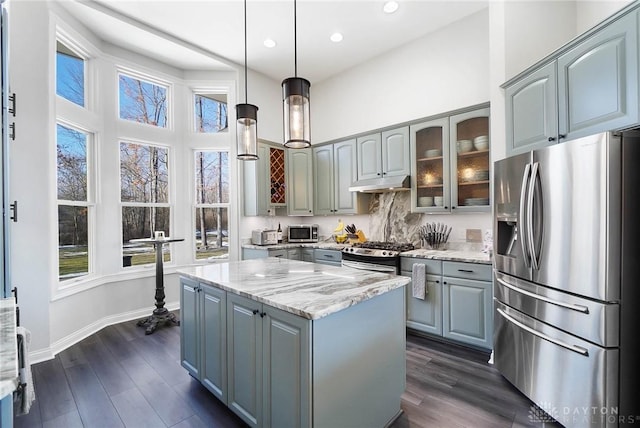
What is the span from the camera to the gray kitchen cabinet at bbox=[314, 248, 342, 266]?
13.0ft

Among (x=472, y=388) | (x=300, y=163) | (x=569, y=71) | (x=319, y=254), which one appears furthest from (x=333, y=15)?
(x=472, y=388)

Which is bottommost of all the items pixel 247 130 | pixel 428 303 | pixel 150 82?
pixel 428 303

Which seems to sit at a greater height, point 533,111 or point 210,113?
point 210,113

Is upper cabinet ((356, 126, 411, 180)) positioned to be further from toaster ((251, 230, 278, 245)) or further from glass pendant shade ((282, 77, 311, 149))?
glass pendant shade ((282, 77, 311, 149))

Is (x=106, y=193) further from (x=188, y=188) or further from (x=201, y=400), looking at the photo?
(x=201, y=400)

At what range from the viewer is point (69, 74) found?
338cm

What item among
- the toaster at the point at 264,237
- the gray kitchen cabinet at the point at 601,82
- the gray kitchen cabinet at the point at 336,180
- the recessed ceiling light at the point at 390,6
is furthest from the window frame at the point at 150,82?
the gray kitchen cabinet at the point at 601,82

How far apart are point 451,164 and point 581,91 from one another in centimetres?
137

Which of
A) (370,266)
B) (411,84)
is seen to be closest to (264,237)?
(370,266)

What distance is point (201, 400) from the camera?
2.15m

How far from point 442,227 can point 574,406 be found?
6.86ft

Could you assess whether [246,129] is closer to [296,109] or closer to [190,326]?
[296,109]

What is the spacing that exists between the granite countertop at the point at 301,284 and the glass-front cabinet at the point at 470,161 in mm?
1680

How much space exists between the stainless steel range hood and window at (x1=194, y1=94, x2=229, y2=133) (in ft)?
7.38
